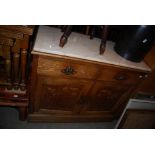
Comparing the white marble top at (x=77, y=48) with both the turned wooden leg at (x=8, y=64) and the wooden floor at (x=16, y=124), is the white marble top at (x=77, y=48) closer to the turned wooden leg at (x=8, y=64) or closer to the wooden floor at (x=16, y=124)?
the turned wooden leg at (x=8, y=64)

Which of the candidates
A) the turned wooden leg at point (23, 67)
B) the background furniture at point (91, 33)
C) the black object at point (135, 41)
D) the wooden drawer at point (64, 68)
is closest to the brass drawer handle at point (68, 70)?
the wooden drawer at point (64, 68)

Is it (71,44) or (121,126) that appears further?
(121,126)

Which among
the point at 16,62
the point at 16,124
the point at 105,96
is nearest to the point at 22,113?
the point at 16,124

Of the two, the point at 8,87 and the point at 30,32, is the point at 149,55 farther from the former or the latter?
the point at 8,87

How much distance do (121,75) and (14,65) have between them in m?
0.73

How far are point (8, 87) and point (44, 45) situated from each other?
44 cm

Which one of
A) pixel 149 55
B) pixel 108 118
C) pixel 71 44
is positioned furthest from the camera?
pixel 108 118

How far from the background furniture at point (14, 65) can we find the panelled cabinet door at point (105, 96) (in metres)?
0.51

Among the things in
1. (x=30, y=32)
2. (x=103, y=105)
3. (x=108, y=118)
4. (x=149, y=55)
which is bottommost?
(x=108, y=118)

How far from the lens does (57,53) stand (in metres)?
0.95

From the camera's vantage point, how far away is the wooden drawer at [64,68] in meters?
0.99

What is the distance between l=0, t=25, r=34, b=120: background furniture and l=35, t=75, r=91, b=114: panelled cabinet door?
127 millimetres
